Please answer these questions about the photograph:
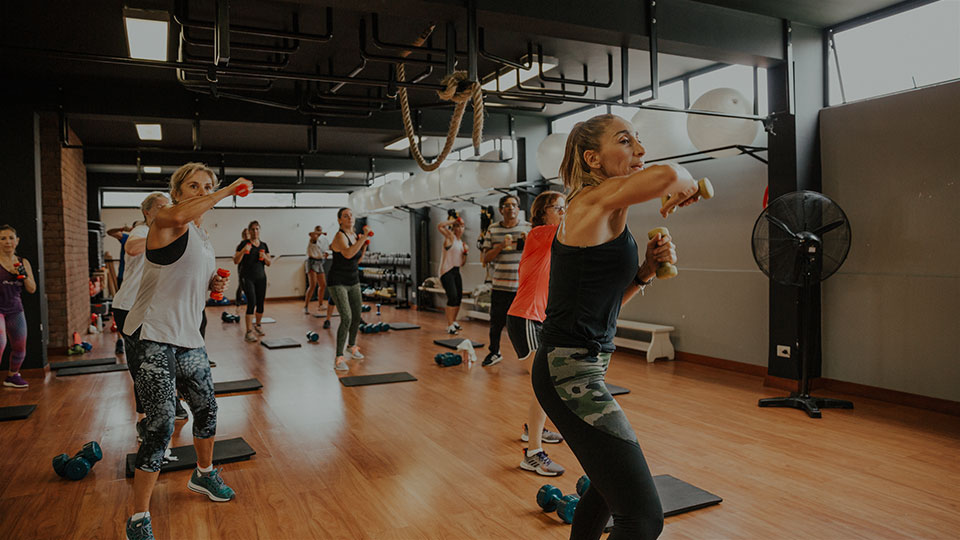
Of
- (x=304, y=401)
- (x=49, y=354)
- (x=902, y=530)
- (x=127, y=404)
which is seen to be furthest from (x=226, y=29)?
(x=49, y=354)

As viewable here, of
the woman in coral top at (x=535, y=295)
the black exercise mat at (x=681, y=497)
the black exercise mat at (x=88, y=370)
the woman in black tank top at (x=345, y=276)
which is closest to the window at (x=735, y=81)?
the woman in coral top at (x=535, y=295)

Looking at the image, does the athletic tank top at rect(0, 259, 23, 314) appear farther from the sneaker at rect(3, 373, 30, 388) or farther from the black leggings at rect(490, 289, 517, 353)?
the black leggings at rect(490, 289, 517, 353)

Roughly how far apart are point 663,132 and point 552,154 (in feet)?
4.67

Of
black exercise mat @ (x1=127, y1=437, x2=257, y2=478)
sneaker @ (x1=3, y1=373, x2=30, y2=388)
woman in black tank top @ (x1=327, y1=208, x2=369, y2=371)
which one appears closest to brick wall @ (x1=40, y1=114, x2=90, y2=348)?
sneaker @ (x1=3, y1=373, x2=30, y2=388)

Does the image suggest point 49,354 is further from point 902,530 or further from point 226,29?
point 902,530

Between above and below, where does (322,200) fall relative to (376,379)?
above

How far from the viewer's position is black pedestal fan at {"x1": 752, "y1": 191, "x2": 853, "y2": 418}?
164 inches

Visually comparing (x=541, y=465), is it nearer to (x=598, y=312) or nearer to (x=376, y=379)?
(x=598, y=312)

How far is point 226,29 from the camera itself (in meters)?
3.31

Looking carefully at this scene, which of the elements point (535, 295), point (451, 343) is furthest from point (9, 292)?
point (535, 295)

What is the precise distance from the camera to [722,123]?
4852 millimetres

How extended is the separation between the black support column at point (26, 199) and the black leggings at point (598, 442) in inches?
235

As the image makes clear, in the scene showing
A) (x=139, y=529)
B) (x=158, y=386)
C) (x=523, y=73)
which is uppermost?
(x=523, y=73)

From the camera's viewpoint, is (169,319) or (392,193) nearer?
(169,319)
